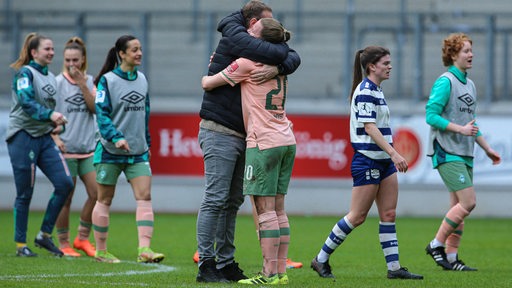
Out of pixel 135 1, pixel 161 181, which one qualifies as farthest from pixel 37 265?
pixel 135 1

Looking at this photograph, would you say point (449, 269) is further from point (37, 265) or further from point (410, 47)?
point (410, 47)

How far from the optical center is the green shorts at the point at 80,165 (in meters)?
11.3

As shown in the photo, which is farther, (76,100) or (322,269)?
(76,100)

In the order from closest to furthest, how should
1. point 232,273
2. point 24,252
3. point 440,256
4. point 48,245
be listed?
1. point 232,273
2. point 440,256
3. point 24,252
4. point 48,245

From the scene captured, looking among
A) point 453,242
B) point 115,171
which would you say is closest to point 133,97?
point 115,171

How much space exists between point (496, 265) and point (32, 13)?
12.0 meters

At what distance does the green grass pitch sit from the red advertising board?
4.84ft

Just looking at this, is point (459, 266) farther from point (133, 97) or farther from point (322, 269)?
point (133, 97)

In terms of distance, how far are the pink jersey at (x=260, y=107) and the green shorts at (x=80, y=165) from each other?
3857 mm

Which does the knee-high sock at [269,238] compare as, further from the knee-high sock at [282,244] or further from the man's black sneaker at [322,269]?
the man's black sneaker at [322,269]

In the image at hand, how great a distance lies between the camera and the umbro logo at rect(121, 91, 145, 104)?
10.0 metres

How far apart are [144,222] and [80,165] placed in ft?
5.25

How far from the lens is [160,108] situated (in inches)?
736

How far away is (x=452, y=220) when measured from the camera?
9859 millimetres
